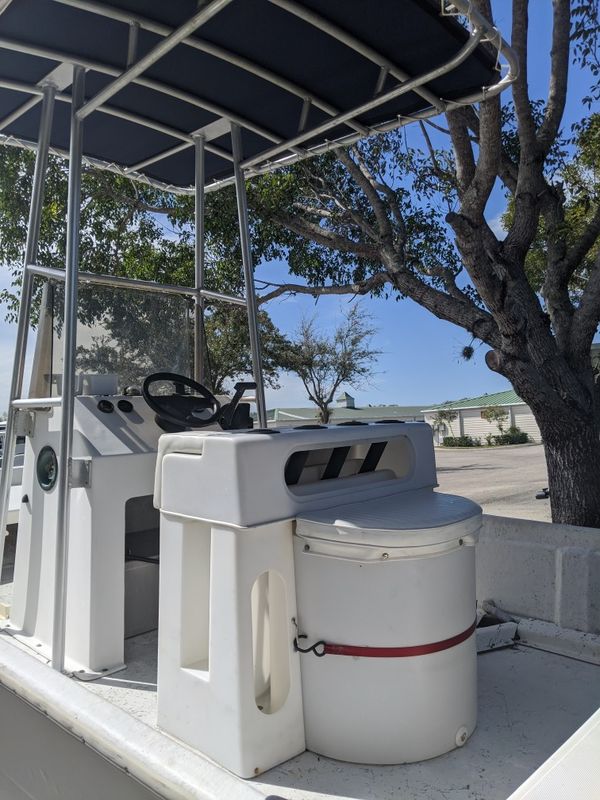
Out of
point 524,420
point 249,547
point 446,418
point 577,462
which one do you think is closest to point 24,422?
point 249,547

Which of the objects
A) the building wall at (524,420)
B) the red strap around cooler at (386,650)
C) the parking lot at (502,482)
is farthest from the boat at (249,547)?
the building wall at (524,420)

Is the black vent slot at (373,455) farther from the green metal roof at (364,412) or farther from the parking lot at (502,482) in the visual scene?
the green metal roof at (364,412)

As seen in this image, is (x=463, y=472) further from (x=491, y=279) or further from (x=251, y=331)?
(x=251, y=331)

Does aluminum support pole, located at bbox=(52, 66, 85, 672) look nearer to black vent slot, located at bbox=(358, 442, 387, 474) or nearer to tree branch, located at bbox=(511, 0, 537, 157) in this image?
black vent slot, located at bbox=(358, 442, 387, 474)

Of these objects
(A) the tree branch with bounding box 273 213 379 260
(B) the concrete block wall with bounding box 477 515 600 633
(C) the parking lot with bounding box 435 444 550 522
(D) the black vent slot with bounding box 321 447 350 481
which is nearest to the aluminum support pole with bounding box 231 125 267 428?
(D) the black vent slot with bounding box 321 447 350 481

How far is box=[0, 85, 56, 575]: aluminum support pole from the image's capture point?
9.87 feet

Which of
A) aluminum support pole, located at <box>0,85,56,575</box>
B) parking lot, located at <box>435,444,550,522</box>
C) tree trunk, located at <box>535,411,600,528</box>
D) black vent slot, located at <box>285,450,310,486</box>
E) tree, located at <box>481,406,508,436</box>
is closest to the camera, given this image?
black vent slot, located at <box>285,450,310,486</box>

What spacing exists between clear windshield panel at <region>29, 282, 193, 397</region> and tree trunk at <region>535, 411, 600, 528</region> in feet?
9.89

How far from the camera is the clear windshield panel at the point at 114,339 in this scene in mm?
3117

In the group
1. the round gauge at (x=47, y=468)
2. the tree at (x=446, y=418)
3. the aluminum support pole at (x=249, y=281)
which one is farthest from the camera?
the tree at (x=446, y=418)

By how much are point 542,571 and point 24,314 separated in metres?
2.83

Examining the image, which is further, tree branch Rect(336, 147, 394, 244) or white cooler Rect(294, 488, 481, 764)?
tree branch Rect(336, 147, 394, 244)

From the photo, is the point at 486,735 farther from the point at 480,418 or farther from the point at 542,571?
the point at 480,418

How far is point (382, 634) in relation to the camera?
1.83m
